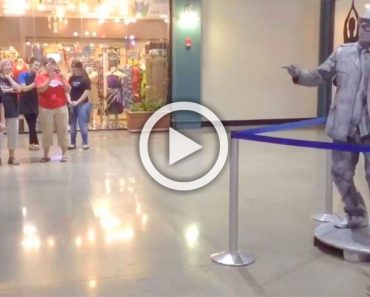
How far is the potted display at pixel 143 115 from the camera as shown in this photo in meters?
11.3

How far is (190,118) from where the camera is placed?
12.0 m

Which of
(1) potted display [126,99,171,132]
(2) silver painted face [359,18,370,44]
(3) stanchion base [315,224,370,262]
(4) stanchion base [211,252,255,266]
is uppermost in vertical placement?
(2) silver painted face [359,18,370,44]

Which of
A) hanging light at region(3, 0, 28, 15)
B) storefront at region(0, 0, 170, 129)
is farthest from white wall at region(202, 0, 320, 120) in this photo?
hanging light at region(3, 0, 28, 15)

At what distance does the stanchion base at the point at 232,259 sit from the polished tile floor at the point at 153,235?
61 mm

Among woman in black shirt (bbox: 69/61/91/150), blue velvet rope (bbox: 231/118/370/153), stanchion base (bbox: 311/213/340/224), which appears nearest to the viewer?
blue velvet rope (bbox: 231/118/370/153)

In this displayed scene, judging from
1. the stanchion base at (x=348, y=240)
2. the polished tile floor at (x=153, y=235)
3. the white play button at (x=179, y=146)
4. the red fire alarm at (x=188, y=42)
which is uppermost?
the red fire alarm at (x=188, y=42)

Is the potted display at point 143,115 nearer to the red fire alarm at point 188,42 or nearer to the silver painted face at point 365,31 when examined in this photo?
the red fire alarm at point 188,42

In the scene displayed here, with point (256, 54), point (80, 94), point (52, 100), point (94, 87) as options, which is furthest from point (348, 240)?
point (94, 87)

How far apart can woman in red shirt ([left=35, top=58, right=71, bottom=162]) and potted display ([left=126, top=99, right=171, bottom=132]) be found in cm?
353

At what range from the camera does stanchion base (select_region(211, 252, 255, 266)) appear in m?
3.87

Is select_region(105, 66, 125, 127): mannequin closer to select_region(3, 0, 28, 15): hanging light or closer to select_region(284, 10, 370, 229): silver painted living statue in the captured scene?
select_region(3, 0, 28, 15): hanging light

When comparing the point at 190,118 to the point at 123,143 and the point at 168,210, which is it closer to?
the point at 123,143

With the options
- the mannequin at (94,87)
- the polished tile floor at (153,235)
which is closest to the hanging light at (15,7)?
the mannequin at (94,87)

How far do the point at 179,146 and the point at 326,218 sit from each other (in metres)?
5.32
